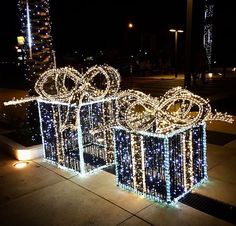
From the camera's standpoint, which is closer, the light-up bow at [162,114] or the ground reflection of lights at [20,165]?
the light-up bow at [162,114]

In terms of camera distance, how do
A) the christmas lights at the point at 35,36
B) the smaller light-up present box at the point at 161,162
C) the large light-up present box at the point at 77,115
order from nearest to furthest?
1. the smaller light-up present box at the point at 161,162
2. the large light-up present box at the point at 77,115
3. the christmas lights at the point at 35,36

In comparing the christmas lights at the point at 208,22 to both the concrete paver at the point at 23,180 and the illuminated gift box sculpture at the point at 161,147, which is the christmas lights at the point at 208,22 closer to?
the illuminated gift box sculpture at the point at 161,147

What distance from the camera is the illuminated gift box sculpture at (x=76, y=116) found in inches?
220

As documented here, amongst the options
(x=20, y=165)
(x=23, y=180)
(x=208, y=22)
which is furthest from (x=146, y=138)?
(x=208, y=22)

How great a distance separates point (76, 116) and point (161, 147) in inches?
71.2

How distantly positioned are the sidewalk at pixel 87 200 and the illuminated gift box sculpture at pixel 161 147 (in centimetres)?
21

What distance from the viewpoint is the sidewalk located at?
4.01 m

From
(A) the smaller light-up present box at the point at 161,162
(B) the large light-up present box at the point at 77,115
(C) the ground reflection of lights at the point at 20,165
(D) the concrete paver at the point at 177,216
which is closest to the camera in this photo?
(D) the concrete paver at the point at 177,216

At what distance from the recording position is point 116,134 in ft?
15.9

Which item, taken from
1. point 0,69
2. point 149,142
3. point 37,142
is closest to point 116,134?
point 149,142

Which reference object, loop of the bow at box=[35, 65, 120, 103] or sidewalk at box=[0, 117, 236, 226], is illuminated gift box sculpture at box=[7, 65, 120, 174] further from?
sidewalk at box=[0, 117, 236, 226]

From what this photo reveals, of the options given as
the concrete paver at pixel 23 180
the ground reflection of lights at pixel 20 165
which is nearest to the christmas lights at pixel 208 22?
the ground reflection of lights at pixel 20 165

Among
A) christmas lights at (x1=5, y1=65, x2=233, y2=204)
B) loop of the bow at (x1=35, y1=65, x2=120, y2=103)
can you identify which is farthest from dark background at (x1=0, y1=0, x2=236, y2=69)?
christmas lights at (x1=5, y1=65, x2=233, y2=204)

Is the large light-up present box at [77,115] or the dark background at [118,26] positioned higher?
the dark background at [118,26]
